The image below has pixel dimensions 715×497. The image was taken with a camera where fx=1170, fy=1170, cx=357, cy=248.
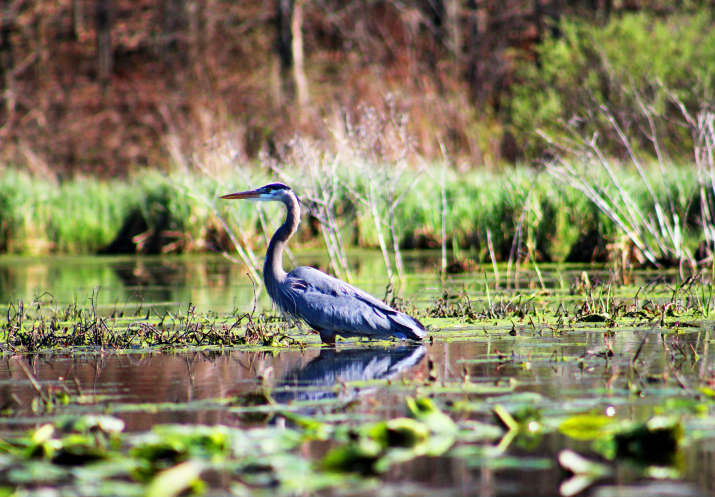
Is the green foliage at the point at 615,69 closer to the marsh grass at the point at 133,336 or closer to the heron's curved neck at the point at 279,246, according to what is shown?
the heron's curved neck at the point at 279,246

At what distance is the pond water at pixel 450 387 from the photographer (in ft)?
12.8

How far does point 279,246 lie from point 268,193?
2.10ft

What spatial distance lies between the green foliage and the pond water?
51.3 ft

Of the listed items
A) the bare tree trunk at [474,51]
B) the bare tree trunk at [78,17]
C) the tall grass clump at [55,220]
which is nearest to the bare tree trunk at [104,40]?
the bare tree trunk at [78,17]

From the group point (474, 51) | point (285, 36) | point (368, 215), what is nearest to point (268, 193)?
point (368, 215)

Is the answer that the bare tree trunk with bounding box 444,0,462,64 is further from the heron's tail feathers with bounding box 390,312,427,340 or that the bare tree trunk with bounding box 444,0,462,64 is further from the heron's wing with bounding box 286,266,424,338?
the heron's tail feathers with bounding box 390,312,427,340

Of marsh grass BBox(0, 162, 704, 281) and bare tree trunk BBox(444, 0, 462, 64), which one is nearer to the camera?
marsh grass BBox(0, 162, 704, 281)

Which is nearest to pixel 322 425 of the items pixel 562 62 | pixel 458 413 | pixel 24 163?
pixel 458 413

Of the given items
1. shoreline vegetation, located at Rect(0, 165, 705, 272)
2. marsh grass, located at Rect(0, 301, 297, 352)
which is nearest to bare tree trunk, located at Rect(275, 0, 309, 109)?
shoreline vegetation, located at Rect(0, 165, 705, 272)

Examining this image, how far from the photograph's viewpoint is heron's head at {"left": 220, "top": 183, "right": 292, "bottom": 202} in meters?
8.37

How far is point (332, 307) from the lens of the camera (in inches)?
285

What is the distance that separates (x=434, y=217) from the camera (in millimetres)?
16609

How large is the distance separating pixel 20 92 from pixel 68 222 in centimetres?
1492

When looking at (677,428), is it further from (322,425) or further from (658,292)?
(658,292)
